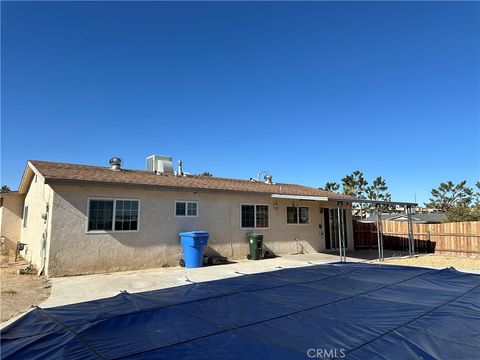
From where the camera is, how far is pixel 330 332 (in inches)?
145

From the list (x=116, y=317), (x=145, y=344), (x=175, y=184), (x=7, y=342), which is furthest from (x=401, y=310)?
(x=175, y=184)

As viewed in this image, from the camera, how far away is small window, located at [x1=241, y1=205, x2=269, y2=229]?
13633 mm

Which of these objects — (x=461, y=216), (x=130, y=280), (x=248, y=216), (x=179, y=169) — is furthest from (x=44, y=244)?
(x=461, y=216)

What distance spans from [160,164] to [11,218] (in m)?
8.31

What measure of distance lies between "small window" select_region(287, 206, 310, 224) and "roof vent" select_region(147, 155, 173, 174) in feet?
20.1

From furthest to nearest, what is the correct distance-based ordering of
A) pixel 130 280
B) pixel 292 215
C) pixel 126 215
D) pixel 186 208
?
pixel 292 215
pixel 186 208
pixel 126 215
pixel 130 280

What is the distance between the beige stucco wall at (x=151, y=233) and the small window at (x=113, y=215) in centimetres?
18

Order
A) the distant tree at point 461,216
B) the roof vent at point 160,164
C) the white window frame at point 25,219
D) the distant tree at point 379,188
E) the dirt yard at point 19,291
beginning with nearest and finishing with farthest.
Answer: the dirt yard at point 19,291, the white window frame at point 25,219, the roof vent at point 160,164, the distant tree at point 461,216, the distant tree at point 379,188

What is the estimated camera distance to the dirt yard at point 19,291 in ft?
19.6

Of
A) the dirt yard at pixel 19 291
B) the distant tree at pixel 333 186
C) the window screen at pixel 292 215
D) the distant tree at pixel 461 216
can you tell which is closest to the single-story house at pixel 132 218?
the window screen at pixel 292 215

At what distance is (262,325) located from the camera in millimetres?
4004

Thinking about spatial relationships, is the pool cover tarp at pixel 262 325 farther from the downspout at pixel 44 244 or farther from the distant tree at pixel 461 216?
the distant tree at pixel 461 216

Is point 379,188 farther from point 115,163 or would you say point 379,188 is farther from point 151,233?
point 151,233

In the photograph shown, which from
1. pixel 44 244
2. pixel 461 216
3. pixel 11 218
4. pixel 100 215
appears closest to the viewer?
pixel 44 244
